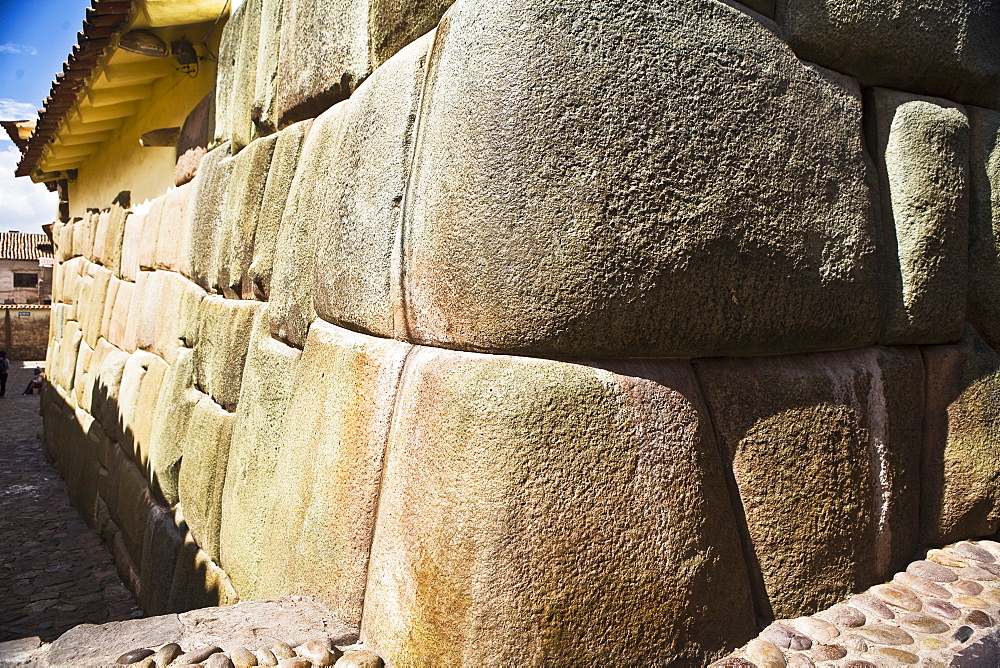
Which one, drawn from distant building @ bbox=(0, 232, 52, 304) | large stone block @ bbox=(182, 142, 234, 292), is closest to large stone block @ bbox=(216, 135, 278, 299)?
large stone block @ bbox=(182, 142, 234, 292)

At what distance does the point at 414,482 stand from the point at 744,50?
1.07m

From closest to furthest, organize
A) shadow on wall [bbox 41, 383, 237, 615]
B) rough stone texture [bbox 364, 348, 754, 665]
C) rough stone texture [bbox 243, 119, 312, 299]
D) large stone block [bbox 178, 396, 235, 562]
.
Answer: rough stone texture [bbox 364, 348, 754, 665] < rough stone texture [bbox 243, 119, 312, 299] < large stone block [bbox 178, 396, 235, 562] < shadow on wall [bbox 41, 383, 237, 615]

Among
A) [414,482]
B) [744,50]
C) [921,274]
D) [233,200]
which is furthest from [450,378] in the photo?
[233,200]

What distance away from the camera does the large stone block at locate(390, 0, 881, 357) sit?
4.36ft

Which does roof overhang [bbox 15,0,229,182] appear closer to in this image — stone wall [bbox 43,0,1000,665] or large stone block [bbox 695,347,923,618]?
stone wall [bbox 43,0,1000,665]

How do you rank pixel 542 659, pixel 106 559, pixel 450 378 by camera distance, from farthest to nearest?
pixel 106 559 < pixel 450 378 < pixel 542 659

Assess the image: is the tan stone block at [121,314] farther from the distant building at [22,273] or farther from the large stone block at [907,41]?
the distant building at [22,273]

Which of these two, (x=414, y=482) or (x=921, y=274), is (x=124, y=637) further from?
(x=921, y=274)

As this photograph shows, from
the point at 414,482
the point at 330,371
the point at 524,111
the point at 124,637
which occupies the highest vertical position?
the point at 524,111

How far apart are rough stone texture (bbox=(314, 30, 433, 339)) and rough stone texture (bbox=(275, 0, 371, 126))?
5.5 inches

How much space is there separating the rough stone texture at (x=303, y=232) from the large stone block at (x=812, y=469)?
1.12 m

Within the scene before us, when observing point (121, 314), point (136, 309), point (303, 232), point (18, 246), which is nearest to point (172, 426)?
point (303, 232)

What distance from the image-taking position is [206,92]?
391 cm

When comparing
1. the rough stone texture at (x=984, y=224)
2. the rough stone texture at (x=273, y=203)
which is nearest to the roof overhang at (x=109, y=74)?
the rough stone texture at (x=273, y=203)
